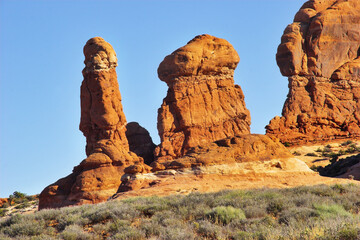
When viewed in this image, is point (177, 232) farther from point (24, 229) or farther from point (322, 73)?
point (322, 73)

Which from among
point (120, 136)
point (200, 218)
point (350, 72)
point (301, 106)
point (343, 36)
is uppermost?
point (343, 36)

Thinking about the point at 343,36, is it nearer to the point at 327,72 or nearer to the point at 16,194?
the point at 327,72

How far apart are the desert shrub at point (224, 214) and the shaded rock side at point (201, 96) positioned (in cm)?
2665

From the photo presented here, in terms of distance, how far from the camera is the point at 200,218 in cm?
1296

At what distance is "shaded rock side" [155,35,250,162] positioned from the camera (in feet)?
134

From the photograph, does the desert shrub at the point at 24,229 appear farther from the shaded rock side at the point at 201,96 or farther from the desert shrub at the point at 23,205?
the shaded rock side at the point at 201,96

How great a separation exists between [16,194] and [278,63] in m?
28.9

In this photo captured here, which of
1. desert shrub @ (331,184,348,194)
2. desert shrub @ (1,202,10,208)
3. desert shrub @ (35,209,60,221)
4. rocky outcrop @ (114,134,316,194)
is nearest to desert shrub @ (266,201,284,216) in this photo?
desert shrub @ (331,184,348,194)

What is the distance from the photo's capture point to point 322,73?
180 feet

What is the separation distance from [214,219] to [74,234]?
3.27 metres

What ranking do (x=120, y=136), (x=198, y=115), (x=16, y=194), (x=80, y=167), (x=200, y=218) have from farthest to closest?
(x=16, y=194) < (x=198, y=115) < (x=120, y=136) < (x=80, y=167) < (x=200, y=218)

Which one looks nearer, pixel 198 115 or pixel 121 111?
pixel 121 111

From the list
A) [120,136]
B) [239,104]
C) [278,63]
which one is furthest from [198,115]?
[278,63]

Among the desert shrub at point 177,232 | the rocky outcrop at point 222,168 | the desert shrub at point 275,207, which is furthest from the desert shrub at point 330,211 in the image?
the rocky outcrop at point 222,168
